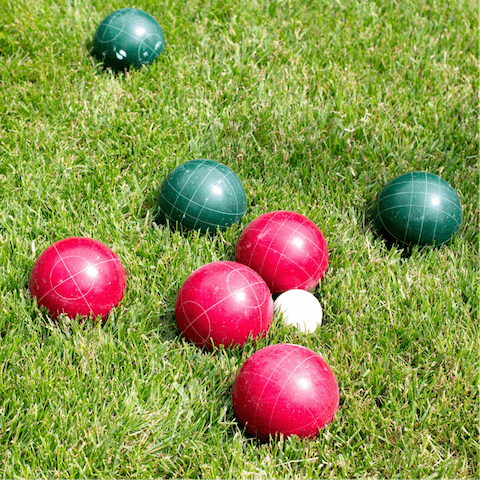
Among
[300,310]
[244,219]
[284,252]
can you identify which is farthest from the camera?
[244,219]

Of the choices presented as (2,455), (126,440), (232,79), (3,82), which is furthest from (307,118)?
(2,455)

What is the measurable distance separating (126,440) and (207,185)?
1.66 metres

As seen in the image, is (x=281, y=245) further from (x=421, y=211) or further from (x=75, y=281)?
(x=75, y=281)

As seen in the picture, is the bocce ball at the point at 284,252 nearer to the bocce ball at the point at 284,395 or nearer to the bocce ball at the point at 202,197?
the bocce ball at the point at 202,197

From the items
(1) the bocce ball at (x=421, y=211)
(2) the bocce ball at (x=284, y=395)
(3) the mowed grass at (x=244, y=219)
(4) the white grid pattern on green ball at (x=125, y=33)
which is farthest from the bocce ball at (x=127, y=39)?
(2) the bocce ball at (x=284, y=395)

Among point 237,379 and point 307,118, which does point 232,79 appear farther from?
point 237,379

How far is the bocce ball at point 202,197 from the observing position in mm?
3803

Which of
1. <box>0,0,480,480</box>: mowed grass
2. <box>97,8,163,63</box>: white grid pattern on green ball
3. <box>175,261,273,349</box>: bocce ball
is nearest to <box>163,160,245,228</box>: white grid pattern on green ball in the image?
<box>0,0,480,480</box>: mowed grass

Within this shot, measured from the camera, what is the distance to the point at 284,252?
11.5 ft

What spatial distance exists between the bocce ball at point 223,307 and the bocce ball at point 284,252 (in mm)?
276

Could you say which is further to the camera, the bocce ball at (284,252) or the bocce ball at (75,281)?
the bocce ball at (284,252)

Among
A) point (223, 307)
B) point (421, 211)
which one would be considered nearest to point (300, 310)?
point (223, 307)

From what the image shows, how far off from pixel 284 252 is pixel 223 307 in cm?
58

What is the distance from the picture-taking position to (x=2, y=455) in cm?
271
